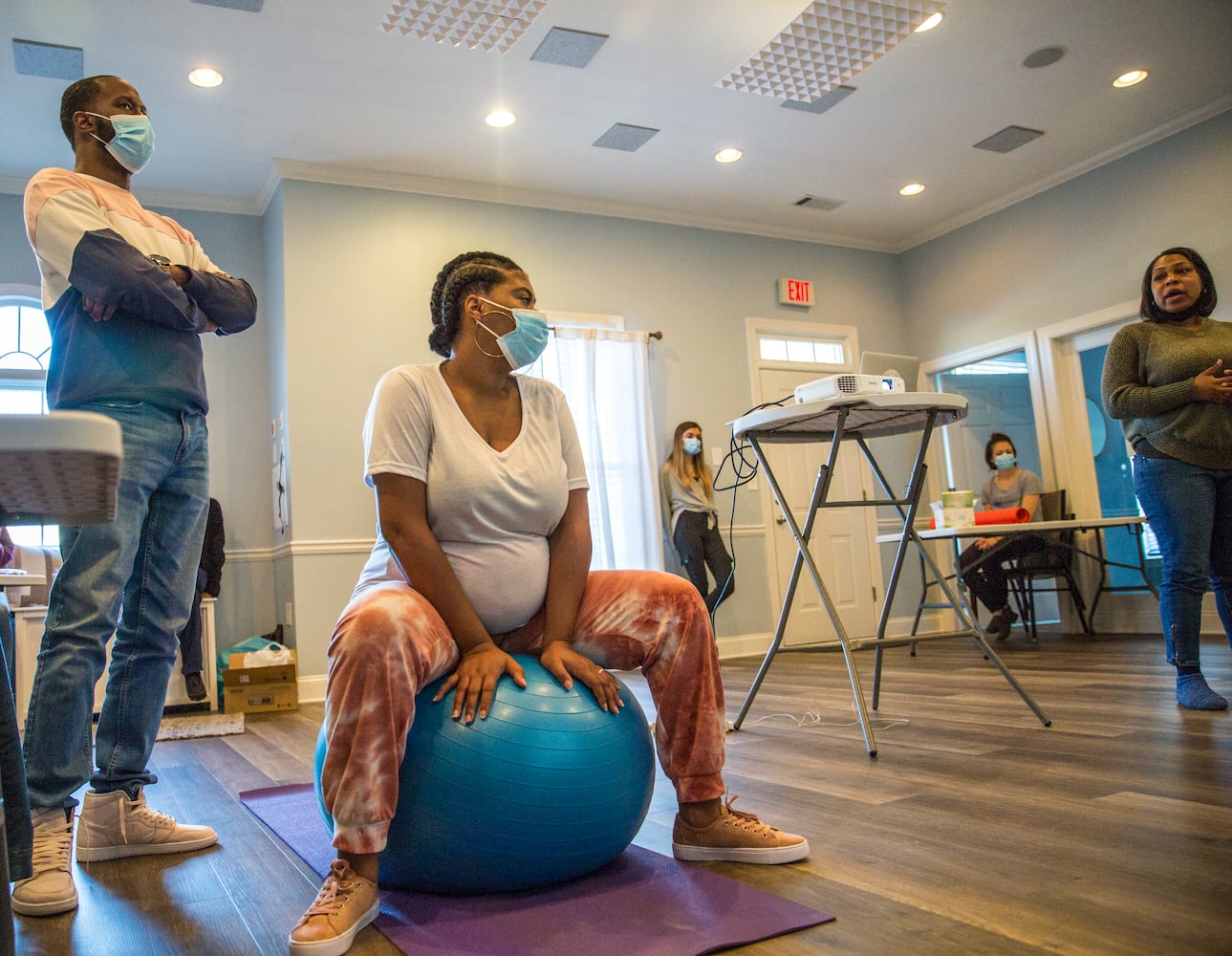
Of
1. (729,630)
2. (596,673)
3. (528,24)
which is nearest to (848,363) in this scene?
(729,630)

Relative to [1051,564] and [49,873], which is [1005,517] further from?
[49,873]

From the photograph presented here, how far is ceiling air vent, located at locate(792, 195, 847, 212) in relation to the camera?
5.94m

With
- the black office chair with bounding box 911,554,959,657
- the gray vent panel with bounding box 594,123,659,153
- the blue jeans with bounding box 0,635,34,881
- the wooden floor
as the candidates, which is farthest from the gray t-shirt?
the blue jeans with bounding box 0,635,34,881

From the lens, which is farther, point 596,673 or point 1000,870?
point 596,673

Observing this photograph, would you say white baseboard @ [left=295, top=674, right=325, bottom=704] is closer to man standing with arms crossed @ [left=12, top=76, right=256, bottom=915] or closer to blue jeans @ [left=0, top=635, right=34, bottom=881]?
man standing with arms crossed @ [left=12, top=76, right=256, bottom=915]

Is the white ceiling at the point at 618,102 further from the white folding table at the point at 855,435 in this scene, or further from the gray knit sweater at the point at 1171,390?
the white folding table at the point at 855,435

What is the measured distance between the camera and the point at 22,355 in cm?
498

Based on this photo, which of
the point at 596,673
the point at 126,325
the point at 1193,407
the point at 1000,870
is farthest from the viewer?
the point at 1193,407

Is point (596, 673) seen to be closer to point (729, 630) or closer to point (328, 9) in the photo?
point (328, 9)

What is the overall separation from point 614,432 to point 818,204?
2.03 m

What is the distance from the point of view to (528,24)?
3.70m

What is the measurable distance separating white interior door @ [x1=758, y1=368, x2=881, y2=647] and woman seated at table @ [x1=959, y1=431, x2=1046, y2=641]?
0.77m

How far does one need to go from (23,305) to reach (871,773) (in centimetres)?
491

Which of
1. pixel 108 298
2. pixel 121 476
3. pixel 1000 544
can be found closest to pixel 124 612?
pixel 121 476
